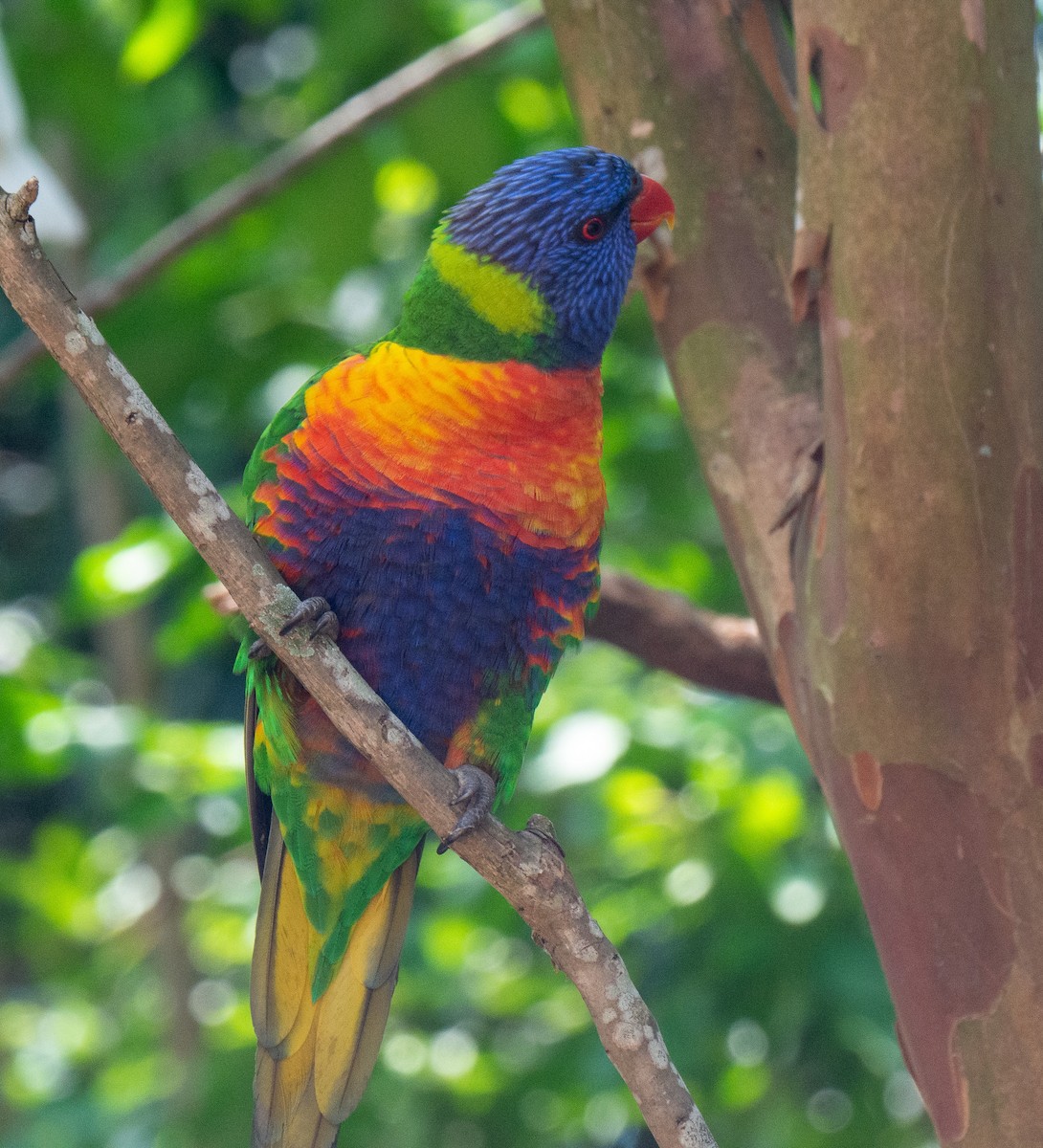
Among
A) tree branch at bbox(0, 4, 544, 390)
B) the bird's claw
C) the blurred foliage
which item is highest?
tree branch at bbox(0, 4, 544, 390)

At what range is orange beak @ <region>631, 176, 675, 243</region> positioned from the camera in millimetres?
1838

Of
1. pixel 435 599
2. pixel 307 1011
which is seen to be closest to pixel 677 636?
pixel 435 599

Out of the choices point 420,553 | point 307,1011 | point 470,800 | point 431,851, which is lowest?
point 431,851

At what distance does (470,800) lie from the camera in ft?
4.98

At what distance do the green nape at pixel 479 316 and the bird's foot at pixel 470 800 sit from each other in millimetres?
609

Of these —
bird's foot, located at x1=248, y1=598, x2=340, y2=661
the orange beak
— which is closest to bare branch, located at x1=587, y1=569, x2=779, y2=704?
the orange beak

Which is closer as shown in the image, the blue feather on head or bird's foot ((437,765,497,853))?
bird's foot ((437,765,497,853))

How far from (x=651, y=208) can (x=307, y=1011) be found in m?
1.30

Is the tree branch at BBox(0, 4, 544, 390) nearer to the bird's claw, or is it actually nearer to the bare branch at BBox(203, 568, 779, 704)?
the bare branch at BBox(203, 568, 779, 704)

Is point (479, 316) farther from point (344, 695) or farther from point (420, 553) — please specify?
point (344, 695)

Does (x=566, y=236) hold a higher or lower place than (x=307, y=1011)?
higher

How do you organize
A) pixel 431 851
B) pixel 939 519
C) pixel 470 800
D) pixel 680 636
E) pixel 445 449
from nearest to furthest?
pixel 939 519 → pixel 470 800 → pixel 445 449 → pixel 680 636 → pixel 431 851

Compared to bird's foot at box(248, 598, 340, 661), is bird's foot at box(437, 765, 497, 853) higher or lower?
lower

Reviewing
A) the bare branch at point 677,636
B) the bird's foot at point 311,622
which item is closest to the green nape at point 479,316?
the bird's foot at point 311,622
